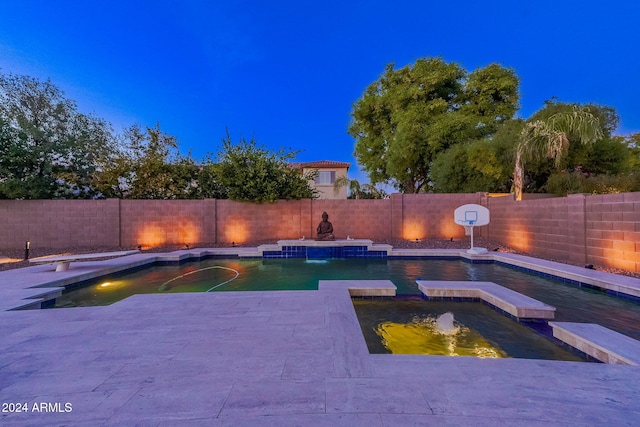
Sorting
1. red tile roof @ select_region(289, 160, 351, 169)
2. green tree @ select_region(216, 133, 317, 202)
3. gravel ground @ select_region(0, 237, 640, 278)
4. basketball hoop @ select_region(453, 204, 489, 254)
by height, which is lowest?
gravel ground @ select_region(0, 237, 640, 278)

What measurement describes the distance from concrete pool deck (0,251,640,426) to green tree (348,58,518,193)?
599 inches

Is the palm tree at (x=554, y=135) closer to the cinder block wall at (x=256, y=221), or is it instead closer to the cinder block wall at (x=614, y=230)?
the cinder block wall at (x=256, y=221)

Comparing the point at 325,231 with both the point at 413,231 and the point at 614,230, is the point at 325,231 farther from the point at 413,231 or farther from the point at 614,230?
the point at 614,230

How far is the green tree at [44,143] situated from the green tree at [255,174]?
17.4 feet

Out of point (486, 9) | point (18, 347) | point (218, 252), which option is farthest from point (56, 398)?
point (486, 9)

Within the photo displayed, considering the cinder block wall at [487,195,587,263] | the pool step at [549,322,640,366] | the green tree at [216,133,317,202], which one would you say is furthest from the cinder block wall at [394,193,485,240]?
the pool step at [549,322,640,366]

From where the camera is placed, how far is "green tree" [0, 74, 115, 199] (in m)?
10.8

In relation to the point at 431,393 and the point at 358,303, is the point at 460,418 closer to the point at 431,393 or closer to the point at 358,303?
the point at 431,393

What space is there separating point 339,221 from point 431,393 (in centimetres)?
1025

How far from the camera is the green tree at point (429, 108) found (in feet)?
54.8

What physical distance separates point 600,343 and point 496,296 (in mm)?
1828

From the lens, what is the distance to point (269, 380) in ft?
7.95

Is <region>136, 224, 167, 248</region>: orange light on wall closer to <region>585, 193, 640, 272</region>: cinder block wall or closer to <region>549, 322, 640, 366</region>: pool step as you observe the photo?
<region>549, 322, 640, 366</region>: pool step

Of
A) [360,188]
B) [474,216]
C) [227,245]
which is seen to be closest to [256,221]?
[227,245]
